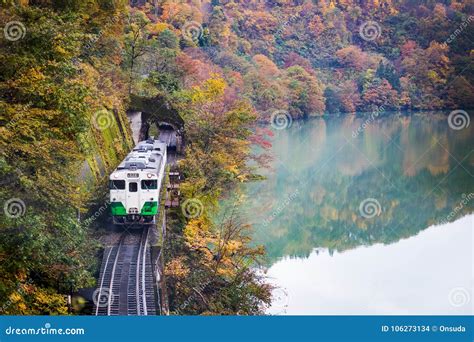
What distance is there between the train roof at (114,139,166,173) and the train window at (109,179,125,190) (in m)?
0.39

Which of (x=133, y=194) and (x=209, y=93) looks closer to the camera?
(x=133, y=194)

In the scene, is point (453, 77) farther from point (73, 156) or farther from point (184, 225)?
point (73, 156)

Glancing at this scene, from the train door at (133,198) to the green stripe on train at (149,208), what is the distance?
145mm

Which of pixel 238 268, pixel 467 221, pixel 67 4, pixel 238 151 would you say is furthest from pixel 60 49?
pixel 467 221

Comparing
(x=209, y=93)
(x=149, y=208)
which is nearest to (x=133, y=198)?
(x=149, y=208)

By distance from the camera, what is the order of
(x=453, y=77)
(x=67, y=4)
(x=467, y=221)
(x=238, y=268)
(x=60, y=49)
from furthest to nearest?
(x=453, y=77) → (x=467, y=221) → (x=67, y=4) → (x=238, y=268) → (x=60, y=49)

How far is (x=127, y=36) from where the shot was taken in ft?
99.5

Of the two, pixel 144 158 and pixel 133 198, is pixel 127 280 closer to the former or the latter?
pixel 133 198

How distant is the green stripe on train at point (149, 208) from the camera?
612 inches

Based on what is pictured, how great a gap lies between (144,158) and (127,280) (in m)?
4.68

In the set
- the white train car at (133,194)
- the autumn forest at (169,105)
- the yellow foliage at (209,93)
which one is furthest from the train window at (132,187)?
the yellow foliage at (209,93)

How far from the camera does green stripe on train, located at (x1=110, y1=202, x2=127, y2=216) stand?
15516 mm

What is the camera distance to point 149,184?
Answer: 15.6 m

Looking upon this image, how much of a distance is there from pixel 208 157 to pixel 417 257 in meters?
8.49
